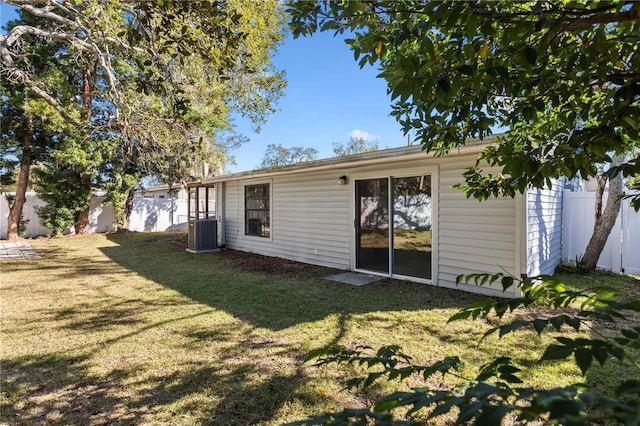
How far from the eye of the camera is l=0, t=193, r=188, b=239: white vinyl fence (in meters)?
14.0

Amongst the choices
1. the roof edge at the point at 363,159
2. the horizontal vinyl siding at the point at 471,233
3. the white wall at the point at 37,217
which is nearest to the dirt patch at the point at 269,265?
the roof edge at the point at 363,159

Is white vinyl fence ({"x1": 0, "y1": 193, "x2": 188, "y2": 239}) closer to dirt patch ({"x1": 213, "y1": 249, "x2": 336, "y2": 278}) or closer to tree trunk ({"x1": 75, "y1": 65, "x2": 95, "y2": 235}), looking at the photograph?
tree trunk ({"x1": 75, "y1": 65, "x2": 95, "y2": 235})

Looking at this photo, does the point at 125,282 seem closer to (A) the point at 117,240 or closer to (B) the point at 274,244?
(B) the point at 274,244

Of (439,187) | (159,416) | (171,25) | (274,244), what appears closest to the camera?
(159,416)

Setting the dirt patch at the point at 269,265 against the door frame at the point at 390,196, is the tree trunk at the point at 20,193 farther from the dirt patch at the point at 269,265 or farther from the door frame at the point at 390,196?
the door frame at the point at 390,196

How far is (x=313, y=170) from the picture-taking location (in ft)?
26.3

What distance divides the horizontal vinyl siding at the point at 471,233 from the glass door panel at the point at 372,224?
1.12 meters

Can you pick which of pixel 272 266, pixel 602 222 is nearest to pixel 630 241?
pixel 602 222

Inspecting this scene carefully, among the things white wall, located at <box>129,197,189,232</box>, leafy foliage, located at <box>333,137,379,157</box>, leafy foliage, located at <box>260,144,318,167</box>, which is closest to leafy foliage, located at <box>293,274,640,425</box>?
white wall, located at <box>129,197,189,232</box>

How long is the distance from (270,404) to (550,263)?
21.3 feet

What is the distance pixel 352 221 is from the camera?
285 inches

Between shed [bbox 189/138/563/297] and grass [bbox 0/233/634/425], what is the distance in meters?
0.62

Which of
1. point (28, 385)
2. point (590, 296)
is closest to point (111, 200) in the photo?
point (28, 385)

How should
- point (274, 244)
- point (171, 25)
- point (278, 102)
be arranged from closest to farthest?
point (171, 25) < point (274, 244) < point (278, 102)
